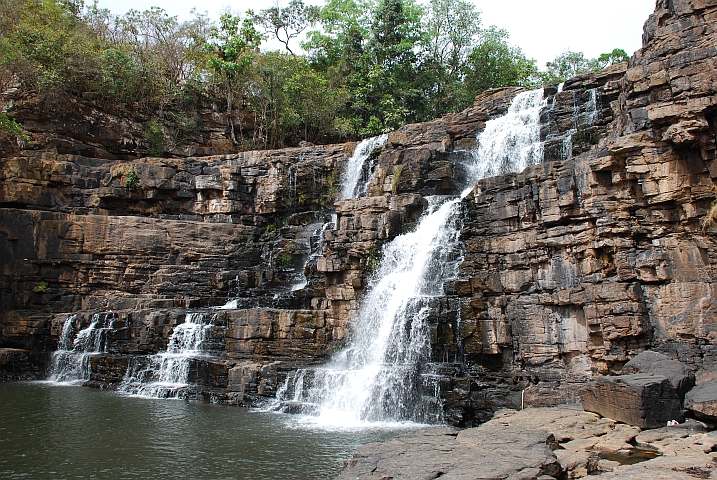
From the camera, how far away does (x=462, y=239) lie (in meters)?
17.6

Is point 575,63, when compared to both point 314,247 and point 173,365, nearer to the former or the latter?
point 314,247

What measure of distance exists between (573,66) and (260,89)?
65.2 ft

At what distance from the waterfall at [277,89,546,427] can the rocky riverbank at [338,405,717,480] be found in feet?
13.8

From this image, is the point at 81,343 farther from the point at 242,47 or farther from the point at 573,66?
the point at 573,66

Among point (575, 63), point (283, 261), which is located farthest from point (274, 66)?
point (575, 63)

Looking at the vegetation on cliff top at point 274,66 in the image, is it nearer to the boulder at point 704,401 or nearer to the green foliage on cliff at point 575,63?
the green foliage on cliff at point 575,63

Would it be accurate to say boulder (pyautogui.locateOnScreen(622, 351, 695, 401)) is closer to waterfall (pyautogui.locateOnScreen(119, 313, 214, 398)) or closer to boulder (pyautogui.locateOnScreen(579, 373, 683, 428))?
boulder (pyautogui.locateOnScreen(579, 373, 683, 428))

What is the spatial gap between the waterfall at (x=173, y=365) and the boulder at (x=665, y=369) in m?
12.3

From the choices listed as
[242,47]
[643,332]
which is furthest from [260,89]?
[643,332]

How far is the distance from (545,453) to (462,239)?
9902 millimetres

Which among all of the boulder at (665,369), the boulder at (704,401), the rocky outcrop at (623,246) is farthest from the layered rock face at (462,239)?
the boulder at (704,401)

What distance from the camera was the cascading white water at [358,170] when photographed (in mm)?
25578

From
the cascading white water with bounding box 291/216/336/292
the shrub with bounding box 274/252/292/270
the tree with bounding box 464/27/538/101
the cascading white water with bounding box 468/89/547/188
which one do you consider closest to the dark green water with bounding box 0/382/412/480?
the cascading white water with bounding box 291/216/336/292

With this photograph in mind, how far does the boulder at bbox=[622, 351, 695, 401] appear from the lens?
1059cm
